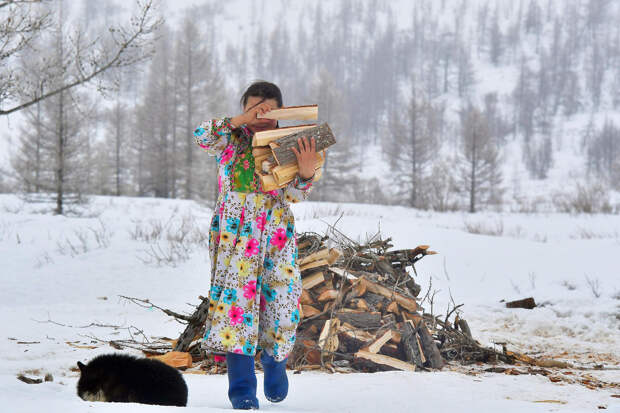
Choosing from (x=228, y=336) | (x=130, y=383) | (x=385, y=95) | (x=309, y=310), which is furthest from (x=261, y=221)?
(x=385, y=95)

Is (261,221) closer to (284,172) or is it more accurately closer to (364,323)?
(284,172)

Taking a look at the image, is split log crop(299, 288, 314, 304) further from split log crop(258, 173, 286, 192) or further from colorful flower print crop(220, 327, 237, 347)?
split log crop(258, 173, 286, 192)

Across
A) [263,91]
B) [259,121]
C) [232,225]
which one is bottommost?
[232,225]

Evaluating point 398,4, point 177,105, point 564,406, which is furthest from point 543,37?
point 564,406

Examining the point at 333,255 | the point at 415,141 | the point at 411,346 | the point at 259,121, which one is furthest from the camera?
the point at 415,141

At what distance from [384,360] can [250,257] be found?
1.80 metres

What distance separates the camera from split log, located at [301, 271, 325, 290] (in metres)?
4.09

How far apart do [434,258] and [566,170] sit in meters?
53.1

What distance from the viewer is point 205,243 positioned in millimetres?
9391

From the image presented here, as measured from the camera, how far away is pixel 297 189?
99.6 inches

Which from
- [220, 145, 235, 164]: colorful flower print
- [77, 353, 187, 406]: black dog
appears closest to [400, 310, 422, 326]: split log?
[77, 353, 187, 406]: black dog

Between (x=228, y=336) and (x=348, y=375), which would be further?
(x=348, y=375)

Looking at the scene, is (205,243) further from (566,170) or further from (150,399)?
(566,170)

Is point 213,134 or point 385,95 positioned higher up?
point 385,95
